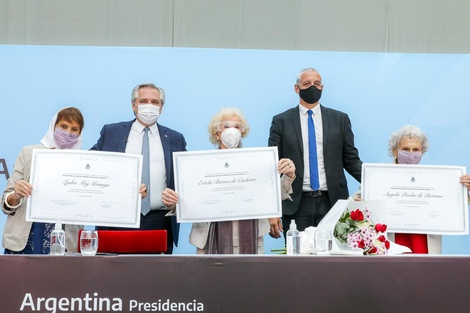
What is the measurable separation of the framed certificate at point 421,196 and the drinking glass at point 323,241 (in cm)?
114

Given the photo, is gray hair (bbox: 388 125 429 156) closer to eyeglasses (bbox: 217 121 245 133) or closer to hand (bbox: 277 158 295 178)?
hand (bbox: 277 158 295 178)

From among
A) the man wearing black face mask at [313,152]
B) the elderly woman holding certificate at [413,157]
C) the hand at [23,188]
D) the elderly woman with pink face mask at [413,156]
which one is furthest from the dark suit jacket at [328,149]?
the hand at [23,188]

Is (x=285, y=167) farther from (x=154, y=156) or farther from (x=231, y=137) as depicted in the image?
(x=154, y=156)

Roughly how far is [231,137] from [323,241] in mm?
1274

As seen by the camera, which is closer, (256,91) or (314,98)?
(314,98)

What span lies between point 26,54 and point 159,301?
142 inches

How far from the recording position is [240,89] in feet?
20.4

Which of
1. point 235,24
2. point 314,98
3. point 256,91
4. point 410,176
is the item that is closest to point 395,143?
point 410,176

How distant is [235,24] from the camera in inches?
247

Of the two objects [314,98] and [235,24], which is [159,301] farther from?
[235,24]

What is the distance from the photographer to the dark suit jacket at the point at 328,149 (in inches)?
207

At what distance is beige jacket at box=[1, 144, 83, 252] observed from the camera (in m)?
4.68

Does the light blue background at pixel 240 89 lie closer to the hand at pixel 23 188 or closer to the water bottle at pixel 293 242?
the hand at pixel 23 188

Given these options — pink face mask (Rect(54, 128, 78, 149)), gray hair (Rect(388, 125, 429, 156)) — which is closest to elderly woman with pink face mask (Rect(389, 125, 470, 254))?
gray hair (Rect(388, 125, 429, 156))
